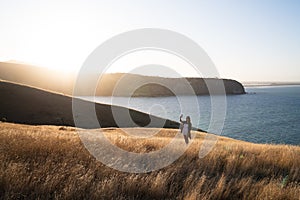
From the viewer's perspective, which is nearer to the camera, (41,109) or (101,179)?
(101,179)

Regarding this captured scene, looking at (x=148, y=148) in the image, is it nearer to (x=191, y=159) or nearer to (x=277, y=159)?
(x=191, y=159)

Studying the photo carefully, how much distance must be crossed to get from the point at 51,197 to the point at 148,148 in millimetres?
5386

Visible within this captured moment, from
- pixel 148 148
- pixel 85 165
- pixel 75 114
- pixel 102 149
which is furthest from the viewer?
pixel 75 114

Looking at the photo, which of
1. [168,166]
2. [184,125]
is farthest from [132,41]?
[168,166]

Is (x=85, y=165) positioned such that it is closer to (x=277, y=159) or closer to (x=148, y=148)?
(x=148, y=148)

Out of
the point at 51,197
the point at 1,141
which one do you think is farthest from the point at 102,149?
the point at 51,197

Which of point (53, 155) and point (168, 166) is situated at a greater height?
point (53, 155)

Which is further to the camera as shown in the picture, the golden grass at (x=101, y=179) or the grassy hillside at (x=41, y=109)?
the grassy hillside at (x=41, y=109)

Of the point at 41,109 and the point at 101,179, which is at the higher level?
the point at 41,109

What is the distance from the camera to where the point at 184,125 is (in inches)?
691

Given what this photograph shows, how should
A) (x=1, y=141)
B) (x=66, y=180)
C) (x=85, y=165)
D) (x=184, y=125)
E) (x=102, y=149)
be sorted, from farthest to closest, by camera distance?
(x=184, y=125) < (x=102, y=149) < (x=1, y=141) < (x=85, y=165) < (x=66, y=180)

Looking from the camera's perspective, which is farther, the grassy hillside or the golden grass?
the grassy hillside

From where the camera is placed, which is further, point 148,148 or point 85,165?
point 148,148

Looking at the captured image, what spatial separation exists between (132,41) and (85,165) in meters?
11.4
